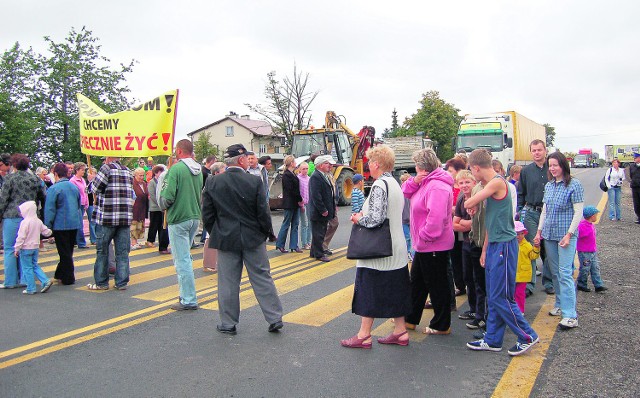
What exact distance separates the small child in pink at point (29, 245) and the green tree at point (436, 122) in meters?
59.0

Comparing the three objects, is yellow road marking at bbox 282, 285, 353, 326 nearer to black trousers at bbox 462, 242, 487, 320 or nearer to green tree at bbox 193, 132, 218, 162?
black trousers at bbox 462, 242, 487, 320

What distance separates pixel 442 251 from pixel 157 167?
714 cm

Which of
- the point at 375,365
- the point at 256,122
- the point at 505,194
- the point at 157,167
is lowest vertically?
the point at 375,365

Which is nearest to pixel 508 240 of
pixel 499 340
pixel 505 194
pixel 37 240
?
pixel 505 194

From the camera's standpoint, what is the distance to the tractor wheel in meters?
21.3

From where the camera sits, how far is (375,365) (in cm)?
453

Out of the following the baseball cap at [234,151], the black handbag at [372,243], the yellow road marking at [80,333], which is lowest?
the yellow road marking at [80,333]

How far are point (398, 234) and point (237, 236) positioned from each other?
1.71 m

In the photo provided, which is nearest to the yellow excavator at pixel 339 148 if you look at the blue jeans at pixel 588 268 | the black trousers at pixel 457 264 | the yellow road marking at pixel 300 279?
the yellow road marking at pixel 300 279

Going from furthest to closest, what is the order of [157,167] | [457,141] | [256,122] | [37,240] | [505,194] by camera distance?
[256,122], [457,141], [157,167], [37,240], [505,194]

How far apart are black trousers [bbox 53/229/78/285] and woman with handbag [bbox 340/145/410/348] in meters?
4.93

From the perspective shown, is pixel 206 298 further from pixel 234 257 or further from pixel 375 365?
pixel 375 365

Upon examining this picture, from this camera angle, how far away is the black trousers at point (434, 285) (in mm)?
5266

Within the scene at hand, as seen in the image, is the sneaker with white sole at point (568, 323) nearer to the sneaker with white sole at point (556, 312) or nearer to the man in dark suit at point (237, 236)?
the sneaker with white sole at point (556, 312)
